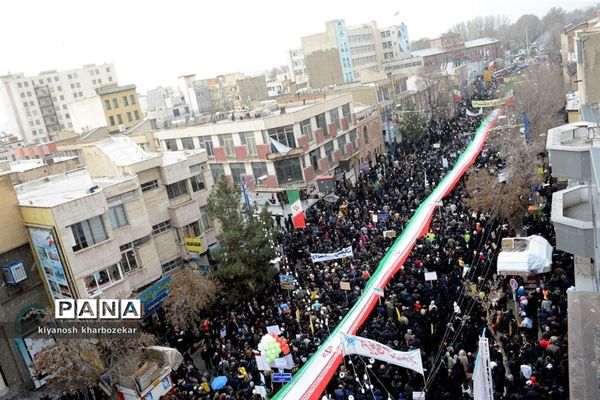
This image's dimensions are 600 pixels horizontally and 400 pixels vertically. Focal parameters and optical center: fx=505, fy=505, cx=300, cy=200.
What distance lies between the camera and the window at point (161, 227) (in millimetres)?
22703

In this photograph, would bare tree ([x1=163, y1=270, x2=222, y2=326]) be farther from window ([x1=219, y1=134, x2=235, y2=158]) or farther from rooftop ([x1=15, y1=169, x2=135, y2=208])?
window ([x1=219, y1=134, x2=235, y2=158])

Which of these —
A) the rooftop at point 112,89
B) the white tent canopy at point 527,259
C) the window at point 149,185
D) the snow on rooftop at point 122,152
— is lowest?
the white tent canopy at point 527,259

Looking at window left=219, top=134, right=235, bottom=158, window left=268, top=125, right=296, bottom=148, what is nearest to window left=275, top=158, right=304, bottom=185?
window left=268, top=125, right=296, bottom=148

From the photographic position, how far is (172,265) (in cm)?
2345

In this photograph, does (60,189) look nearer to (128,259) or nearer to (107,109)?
(128,259)

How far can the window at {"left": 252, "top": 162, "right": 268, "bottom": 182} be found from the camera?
3244 centimetres

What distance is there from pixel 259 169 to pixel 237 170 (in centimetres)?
206

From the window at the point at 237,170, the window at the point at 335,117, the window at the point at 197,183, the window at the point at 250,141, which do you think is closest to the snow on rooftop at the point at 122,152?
the window at the point at 197,183

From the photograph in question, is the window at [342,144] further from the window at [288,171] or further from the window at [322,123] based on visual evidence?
the window at [288,171]

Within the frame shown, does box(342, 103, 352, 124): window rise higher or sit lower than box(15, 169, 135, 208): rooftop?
lower

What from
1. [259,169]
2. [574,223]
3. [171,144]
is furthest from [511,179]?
[171,144]

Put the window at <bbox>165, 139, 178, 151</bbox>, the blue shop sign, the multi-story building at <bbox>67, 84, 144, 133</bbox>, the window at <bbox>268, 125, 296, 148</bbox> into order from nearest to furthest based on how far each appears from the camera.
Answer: the blue shop sign < the window at <bbox>268, 125, 296, 148</bbox> < the window at <bbox>165, 139, 178, 151</bbox> < the multi-story building at <bbox>67, 84, 144, 133</bbox>

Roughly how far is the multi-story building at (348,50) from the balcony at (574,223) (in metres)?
48.1

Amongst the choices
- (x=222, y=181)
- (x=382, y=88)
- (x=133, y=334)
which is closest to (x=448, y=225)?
(x=222, y=181)
